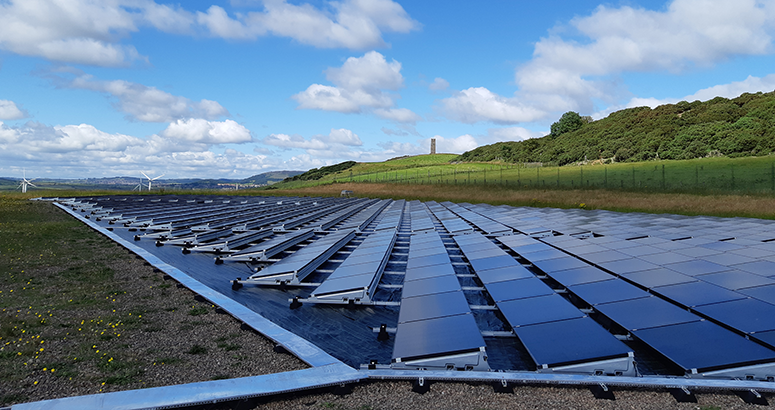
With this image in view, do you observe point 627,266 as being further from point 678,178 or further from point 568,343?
point 678,178

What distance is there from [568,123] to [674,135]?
192 feet

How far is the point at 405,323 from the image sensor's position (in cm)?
620

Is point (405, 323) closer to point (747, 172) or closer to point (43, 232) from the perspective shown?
point (43, 232)

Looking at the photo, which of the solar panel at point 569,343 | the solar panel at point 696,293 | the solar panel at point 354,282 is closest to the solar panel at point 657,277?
the solar panel at point 696,293

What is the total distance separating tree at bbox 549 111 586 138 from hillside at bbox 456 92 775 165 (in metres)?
9.56

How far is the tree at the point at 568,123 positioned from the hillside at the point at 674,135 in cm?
956

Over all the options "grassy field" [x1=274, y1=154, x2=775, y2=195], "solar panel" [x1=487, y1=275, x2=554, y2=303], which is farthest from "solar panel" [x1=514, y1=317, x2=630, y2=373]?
"grassy field" [x1=274, y1=154, x2=775, y2=195]

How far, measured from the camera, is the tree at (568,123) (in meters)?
140

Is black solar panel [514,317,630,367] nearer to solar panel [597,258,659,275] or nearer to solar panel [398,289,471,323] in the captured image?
solar panel [398,289,471,323]

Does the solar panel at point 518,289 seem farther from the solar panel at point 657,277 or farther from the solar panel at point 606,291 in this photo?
the solar panel at point 657,277

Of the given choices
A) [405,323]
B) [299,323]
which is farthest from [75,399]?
[405,323]

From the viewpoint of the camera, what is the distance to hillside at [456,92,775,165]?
2768 inches

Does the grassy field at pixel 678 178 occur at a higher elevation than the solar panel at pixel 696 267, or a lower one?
higher

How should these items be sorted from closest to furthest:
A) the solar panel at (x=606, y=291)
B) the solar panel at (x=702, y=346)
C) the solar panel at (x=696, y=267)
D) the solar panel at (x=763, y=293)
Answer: the solar panel at (x=702, y=346)
the solar panel at (x=763, y=293)
the solar panel at (x=606, y=291)
the solar panel at (x=696, y=267)
